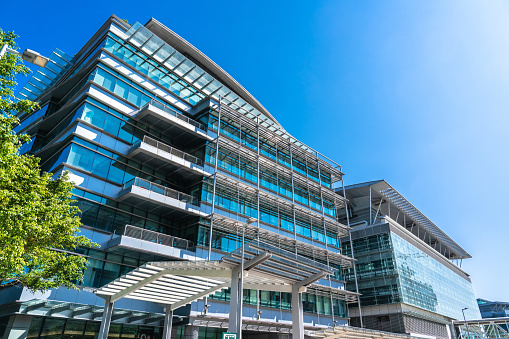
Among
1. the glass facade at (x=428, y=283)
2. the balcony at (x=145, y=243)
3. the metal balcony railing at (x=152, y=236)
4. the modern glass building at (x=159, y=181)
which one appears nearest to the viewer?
the balcony at (x=145, y=243)

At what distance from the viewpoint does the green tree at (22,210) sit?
13523 mm

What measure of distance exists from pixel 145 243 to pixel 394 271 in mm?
40378

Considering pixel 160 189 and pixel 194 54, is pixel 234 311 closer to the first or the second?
pixel 160 189

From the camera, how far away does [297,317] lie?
19.8 m

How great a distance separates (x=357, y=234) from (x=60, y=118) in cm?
4597

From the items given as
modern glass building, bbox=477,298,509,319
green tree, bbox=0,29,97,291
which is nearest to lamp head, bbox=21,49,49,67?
green tree, bbox=0,29,97,291

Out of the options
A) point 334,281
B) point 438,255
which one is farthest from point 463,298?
point 334,281

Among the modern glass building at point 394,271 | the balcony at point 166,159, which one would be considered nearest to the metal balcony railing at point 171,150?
the balcony at point 166,159

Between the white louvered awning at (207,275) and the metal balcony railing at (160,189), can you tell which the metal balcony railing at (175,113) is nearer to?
the metal balcony railing at (160,189)

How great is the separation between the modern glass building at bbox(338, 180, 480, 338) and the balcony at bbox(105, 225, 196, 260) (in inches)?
1232

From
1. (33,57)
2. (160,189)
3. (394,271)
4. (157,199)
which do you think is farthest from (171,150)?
(394,271)

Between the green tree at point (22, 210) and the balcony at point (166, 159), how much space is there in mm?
11720

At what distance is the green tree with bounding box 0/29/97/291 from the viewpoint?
1352cm

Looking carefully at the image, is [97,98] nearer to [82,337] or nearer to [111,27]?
[111,27]
